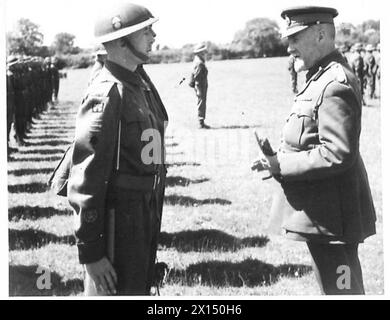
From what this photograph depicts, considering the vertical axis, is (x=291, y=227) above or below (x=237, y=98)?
below

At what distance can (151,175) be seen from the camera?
2.78m

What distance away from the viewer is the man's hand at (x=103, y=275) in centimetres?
263

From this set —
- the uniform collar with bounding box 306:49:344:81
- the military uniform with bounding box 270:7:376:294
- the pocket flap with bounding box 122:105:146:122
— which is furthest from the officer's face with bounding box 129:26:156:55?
the uniform collar with bounding box 306:49:344:81

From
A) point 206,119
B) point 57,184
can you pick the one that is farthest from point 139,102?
point 206,119

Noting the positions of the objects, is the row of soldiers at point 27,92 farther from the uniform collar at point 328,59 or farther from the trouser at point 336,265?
the trouser at point 336,265

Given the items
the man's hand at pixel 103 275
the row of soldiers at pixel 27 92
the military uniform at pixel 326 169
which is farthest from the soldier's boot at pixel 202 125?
the row of soldiers at pixel 27 92

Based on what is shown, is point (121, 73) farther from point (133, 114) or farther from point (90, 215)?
A: point (90, 215)

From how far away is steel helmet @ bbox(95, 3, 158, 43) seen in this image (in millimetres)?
2662

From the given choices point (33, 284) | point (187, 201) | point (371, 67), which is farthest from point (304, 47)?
point (371, 67)

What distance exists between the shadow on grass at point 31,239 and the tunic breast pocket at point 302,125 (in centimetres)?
184

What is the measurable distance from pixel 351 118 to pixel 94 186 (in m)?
1.16

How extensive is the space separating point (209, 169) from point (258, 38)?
1157mm

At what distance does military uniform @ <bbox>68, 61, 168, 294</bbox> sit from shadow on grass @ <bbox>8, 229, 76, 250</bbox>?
128 centimetres
